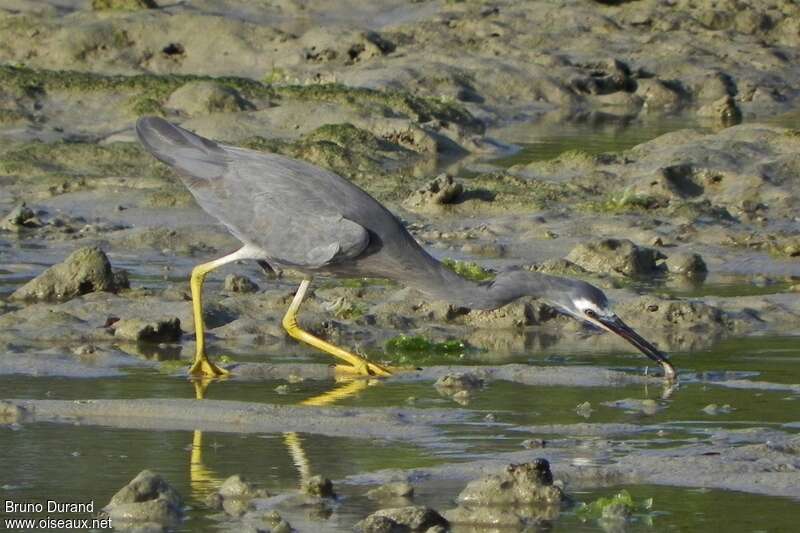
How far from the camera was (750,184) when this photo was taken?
16.8 meters

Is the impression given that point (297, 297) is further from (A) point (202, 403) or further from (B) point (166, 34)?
(B) point (166, 34)

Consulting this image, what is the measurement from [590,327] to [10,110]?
1079 cm

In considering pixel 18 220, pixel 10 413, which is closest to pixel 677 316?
pixel 10 413

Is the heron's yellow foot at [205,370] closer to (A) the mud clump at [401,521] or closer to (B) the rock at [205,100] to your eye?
A: (A) the mud clump at [401,521]

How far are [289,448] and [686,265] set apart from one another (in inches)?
247

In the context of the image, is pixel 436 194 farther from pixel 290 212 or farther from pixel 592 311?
pixel 592 311

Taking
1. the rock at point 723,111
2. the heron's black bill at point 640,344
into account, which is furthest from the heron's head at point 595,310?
the rock at point 723,111

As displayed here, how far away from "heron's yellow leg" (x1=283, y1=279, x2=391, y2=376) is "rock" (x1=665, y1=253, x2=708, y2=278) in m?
3.75

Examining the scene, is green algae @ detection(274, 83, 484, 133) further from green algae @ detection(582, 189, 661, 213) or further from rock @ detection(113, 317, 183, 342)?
rock @ detection(113, 317, 183, 342)

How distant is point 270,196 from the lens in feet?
33.0

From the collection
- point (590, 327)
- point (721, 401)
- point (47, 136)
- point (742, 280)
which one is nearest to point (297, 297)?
point (590, 327)

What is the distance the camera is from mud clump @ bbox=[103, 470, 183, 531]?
6.30 meters

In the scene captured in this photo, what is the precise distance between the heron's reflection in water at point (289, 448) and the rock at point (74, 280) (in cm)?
242

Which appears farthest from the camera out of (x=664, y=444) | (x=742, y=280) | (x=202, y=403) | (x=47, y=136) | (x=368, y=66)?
(x=368, y=66)
